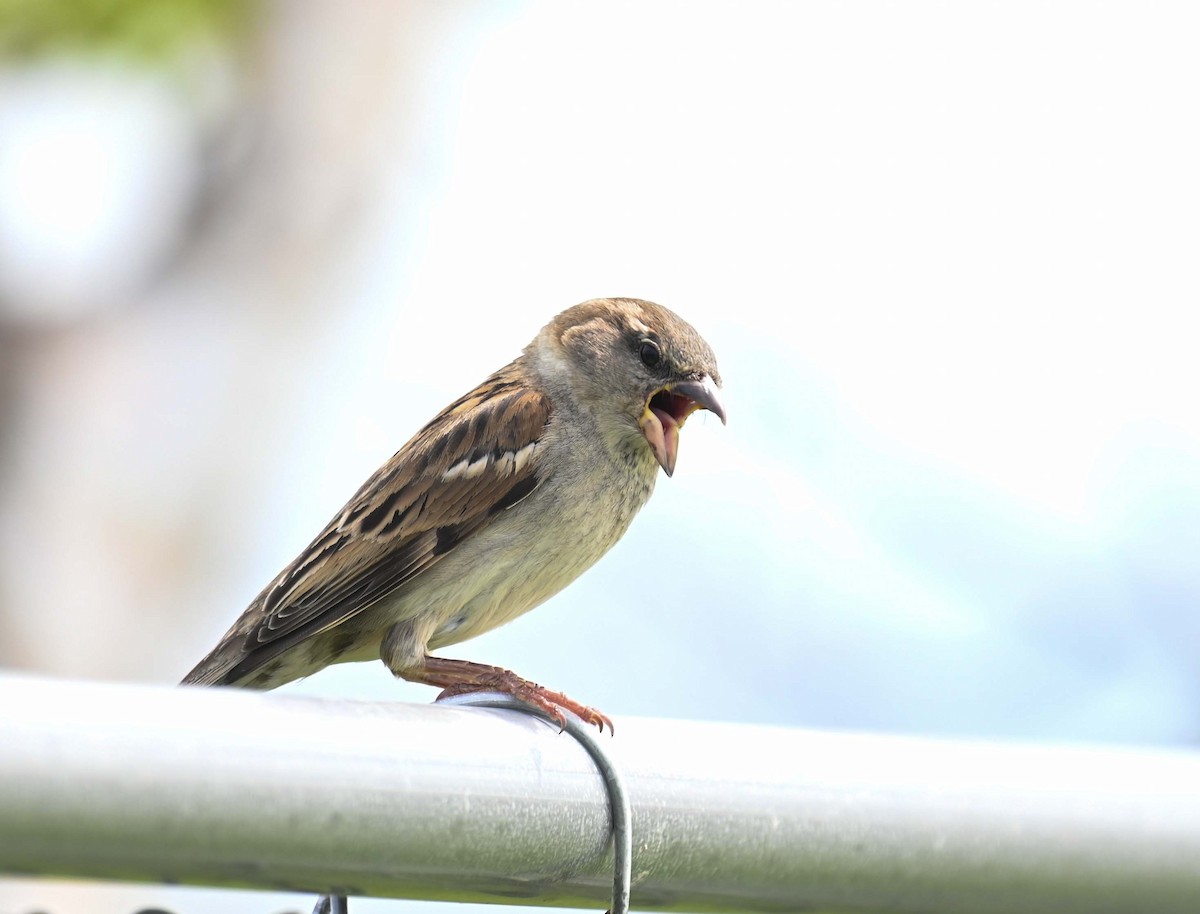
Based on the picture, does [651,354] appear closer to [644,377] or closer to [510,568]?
[644,377]

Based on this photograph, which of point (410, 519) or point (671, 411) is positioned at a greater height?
point (671, 411)

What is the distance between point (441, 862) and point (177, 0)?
7.35 metres

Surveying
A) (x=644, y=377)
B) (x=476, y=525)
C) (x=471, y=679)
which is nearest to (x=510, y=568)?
(x=476, y=525)

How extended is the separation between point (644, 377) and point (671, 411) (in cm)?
10

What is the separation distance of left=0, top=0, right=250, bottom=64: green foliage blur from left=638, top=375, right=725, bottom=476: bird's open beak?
17.8ft

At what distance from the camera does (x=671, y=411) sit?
307 centimetres

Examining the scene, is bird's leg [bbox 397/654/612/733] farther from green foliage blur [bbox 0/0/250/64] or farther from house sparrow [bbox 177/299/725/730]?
green foliage blur [bbox 0/0/250/64]

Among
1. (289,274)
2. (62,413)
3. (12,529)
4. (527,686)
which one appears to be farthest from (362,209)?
(527,686)

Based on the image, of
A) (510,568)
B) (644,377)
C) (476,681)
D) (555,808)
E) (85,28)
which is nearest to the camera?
(555,808)

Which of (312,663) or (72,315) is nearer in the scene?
(312,663)

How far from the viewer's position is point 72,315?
773cm

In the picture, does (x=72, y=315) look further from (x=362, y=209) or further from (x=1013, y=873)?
(x=1013, y=873)

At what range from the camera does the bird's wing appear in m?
2.79

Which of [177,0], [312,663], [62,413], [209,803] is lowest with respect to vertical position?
[209,803]
